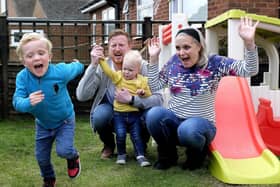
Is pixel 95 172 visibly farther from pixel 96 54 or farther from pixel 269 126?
pixel 269 126

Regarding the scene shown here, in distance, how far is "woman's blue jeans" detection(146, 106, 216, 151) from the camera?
12.3ft

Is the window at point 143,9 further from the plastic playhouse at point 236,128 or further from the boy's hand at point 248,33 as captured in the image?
the boy's hand at point 248,33

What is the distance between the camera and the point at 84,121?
7.56 m

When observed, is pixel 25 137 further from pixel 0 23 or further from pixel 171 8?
pixel 171 8

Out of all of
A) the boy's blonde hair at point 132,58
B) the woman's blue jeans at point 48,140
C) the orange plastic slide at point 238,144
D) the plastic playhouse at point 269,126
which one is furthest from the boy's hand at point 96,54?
the plastic playhouse at point 269,126

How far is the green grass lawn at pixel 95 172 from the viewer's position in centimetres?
371

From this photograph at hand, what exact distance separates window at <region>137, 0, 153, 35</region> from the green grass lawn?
7.87 meters

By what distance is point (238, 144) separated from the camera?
13.3 feet

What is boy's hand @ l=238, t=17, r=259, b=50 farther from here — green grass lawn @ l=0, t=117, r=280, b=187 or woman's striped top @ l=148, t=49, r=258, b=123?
green grass lawn @ l=0, t=117, r=280, b=187

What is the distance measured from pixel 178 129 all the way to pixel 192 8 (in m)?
6.63

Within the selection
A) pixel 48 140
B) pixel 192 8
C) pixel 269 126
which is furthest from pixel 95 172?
pixel 192 8

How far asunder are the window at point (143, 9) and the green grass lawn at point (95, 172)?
787 centimetres

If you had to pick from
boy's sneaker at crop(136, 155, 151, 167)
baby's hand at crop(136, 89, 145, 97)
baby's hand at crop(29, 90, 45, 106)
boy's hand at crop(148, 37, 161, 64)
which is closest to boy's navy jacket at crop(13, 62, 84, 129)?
baby's hand at crop(29, 90, 45, 106)

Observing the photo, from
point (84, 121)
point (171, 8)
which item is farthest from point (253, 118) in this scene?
point (171, 8)
